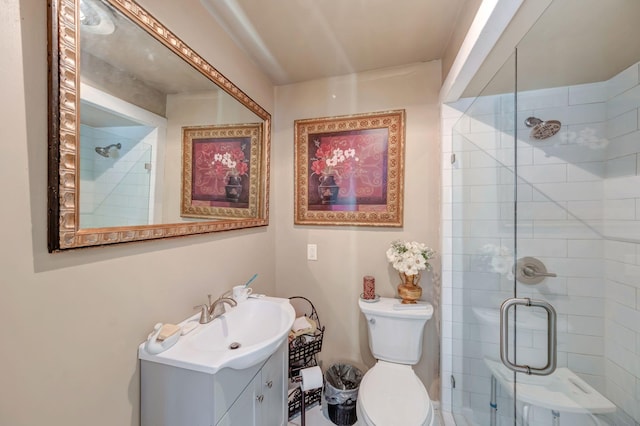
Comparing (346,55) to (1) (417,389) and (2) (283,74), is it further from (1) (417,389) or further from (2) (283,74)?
(1) (417,389)

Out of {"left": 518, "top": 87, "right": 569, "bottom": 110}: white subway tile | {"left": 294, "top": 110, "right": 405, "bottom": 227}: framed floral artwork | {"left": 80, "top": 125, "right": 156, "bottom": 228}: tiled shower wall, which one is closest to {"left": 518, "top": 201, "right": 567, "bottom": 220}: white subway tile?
{"left": 518, "top": 87, "right": 569, "bottom": 110}: white subway tile

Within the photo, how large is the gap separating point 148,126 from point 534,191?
2018 millimetres

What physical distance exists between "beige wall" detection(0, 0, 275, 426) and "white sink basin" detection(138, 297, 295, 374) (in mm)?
137

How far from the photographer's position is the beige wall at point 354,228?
166cm

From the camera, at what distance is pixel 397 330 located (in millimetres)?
1526

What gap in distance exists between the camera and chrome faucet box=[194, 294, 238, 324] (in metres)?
1.08

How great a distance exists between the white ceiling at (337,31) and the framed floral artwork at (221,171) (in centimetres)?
50

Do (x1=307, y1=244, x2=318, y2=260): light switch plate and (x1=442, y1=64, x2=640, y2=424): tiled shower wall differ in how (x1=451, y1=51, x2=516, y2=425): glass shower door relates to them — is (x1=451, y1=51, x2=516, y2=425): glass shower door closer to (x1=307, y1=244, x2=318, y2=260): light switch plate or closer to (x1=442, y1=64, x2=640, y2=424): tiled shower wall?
(x1=442, y1=64, x2=640, y2=424): tiled shower wall

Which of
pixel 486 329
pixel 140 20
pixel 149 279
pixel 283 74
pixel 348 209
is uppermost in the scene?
pixel 283 74

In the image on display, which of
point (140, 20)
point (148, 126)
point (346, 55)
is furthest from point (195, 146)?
point (346, 55)

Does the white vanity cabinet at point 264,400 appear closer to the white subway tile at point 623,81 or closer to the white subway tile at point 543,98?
the white subway tile at point 543,98

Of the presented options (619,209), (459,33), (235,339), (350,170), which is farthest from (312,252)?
(619,209)

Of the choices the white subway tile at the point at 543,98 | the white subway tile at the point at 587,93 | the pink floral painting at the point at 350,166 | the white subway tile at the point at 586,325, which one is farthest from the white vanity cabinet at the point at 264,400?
the white subway tile at the point at 587,93

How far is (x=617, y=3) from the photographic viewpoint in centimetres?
95
